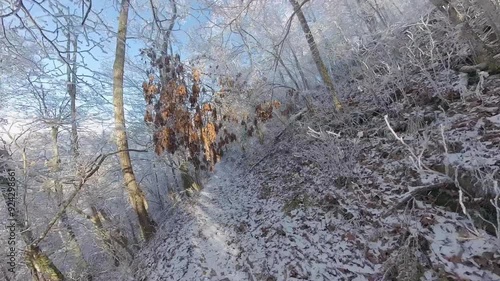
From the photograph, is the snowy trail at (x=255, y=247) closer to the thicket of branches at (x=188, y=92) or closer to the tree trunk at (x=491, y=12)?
the thicket of branches at (x=188, y=92)

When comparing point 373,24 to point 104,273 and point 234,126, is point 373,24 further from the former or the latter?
point 104,273

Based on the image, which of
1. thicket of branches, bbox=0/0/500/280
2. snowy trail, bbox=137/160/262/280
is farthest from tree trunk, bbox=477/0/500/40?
snowy trail, bbox=137/160/262/280

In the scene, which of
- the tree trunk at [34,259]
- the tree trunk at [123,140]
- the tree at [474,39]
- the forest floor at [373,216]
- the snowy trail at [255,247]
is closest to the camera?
the forest floor at [373,216]

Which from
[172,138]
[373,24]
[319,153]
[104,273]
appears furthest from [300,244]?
[373,24]

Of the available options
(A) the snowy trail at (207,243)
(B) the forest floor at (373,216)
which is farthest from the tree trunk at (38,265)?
(A) the snowy trail at (207,243)

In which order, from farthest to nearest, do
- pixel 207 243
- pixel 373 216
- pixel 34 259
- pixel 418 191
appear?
pixel 34 259 → pixel 207 243 → pixel 373 216 → pixel 418 191

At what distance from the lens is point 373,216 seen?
3.36m

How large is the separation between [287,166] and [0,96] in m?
8.61

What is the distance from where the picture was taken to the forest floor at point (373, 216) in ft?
8.13

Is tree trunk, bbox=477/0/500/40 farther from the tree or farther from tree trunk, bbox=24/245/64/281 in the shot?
tree trunk, bbox=24/245/64/281

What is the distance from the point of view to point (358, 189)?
3.92m

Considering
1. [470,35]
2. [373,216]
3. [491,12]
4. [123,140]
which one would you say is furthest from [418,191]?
[123,140]

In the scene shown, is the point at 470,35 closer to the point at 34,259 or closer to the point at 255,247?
the point at 255,247

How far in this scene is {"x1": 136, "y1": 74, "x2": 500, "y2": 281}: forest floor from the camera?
248 cm
